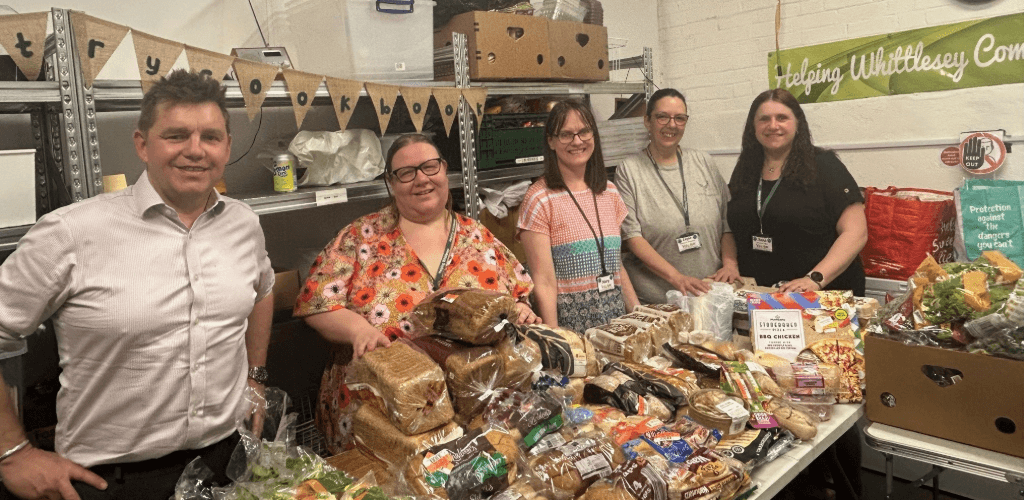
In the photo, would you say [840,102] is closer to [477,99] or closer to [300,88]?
[477,99]

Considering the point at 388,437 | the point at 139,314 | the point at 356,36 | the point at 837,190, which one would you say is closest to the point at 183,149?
the point at 139,314

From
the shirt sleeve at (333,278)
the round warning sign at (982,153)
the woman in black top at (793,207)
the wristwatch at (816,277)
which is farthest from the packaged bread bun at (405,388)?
the round warning sign at (982,153)

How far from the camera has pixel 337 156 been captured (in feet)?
9.40

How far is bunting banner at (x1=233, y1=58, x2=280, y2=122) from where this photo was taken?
234 cm

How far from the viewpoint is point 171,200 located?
173 cm

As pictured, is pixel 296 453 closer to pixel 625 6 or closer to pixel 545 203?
pixel 545 203

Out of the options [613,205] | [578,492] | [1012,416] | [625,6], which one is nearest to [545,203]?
[613,205]

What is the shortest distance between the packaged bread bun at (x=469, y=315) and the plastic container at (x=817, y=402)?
0.95 metres

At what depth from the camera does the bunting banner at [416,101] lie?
290 cm

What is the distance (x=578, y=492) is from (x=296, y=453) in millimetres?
703

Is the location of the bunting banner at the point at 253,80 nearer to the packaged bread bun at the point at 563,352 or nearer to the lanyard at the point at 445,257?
the lanyard at the point at 445,257

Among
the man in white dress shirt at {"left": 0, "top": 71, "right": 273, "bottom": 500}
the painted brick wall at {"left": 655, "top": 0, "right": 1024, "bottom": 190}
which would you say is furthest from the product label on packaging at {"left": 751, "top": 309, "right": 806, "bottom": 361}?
the painted brick wall at {"left": 655, "top": 0, "right": 1024, "bottom": 190}

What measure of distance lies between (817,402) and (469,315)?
45.2 inches

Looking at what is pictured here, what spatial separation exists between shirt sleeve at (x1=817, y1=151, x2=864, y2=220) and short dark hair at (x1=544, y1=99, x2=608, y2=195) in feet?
3.71
